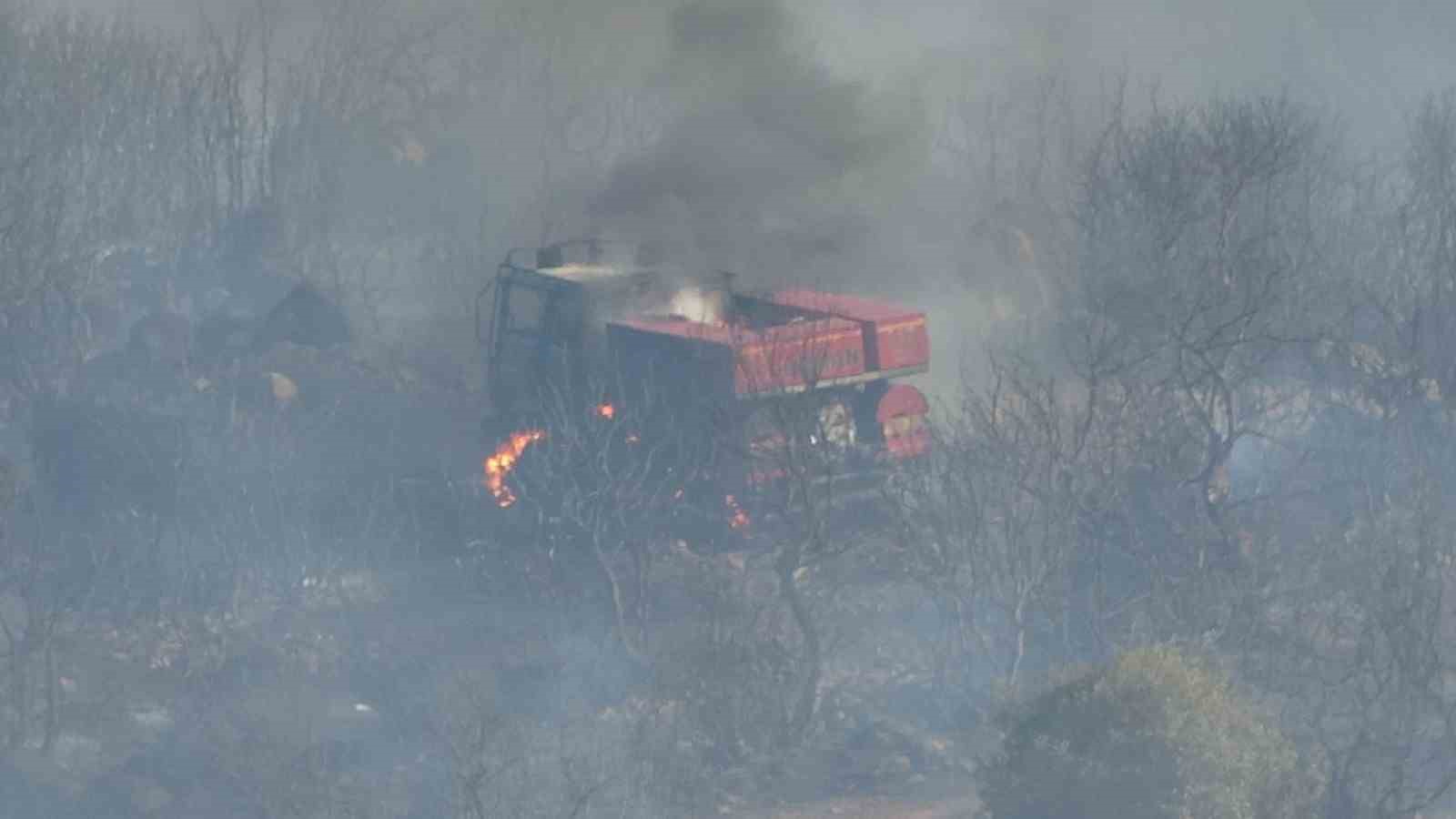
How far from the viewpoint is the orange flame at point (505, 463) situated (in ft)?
53.5

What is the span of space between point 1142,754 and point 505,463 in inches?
311

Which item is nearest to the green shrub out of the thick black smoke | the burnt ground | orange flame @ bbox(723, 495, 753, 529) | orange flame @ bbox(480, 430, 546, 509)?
the burnt ground

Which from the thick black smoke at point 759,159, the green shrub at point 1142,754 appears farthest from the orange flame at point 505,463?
the green shrub at point 1142,754

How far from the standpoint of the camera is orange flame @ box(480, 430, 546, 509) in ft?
53.5

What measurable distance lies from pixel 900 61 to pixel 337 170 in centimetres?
1213

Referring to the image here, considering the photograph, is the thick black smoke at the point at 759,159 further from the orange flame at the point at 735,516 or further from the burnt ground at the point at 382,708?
the burnt ground at the point at 382,708

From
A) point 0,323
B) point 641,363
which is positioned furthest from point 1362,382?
point 0,323

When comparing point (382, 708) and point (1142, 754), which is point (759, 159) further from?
point (1142, 754)

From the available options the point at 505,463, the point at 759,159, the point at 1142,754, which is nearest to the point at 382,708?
the point at 505,463

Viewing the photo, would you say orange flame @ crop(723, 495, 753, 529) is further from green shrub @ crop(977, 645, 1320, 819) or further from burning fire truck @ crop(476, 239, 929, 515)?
green shrub @ crop(977, 645, 1320, 819)

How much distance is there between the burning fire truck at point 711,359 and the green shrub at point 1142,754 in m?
4.65

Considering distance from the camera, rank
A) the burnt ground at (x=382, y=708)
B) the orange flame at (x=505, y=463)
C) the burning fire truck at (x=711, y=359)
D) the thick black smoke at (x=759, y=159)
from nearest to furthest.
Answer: the burnt ground at (x=382, y=708) < the burning fire truck at (x=711, y=359) < the orange flame at (x=505, y=463) < the thick black smoke at (x=759, y=159)

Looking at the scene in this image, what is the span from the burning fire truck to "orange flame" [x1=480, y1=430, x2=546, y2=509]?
18 millimetres

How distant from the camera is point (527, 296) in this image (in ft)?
57.6
